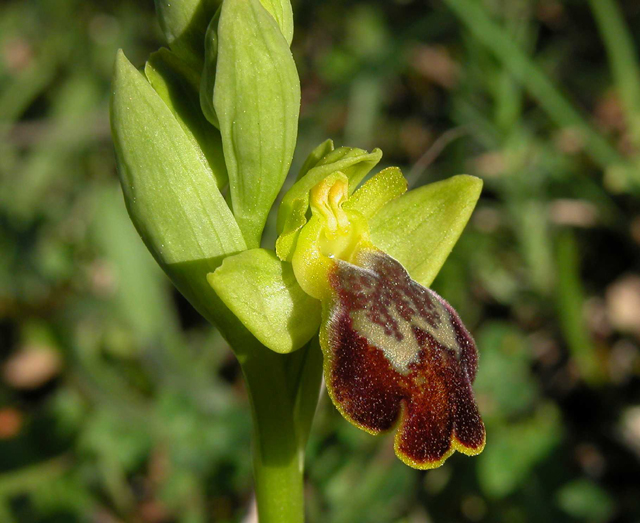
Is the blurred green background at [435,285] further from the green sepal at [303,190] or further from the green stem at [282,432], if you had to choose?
the green sepal at [303,190]

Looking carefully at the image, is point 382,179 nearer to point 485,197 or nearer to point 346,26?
point 485,197

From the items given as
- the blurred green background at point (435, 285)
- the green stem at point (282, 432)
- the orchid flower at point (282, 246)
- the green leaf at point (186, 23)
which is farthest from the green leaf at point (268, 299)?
the blurred green background at point (435, 285)

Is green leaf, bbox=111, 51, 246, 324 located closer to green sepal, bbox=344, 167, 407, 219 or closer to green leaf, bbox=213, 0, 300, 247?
green leaf, bbox=213, 0, 300, 247

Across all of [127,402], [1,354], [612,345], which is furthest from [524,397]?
[1,354]

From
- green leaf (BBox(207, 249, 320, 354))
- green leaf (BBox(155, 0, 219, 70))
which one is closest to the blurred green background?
green leaf (BBox(207, 249, 320, 354))

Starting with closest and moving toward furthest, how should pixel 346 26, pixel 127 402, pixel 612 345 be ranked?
pixel 127 402
pixel 612 345
pixel 346 26

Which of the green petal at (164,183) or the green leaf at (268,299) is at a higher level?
the green petal at (164,183)
